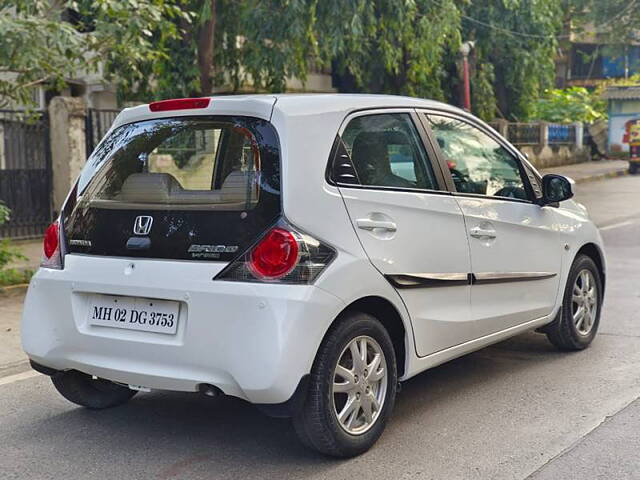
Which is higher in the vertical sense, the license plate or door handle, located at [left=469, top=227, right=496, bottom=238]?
door handle, located at [left=469, top=227, right=496, bottom=238]

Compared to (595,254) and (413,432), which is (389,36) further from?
(413,432)

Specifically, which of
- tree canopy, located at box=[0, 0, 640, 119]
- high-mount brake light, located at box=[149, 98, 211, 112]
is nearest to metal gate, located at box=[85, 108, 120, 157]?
tree canopy, located at box=[0, 0, 640, 119]

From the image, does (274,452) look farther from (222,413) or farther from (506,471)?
(506,471)

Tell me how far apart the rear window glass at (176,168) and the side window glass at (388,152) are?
55 centimetres

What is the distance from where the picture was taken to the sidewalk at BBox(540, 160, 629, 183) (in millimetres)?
26842

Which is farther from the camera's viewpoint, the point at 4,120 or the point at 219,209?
the point at 4,120

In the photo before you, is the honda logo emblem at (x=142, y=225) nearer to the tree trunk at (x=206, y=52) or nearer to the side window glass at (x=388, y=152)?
the side window glass at (x=388, y=152)

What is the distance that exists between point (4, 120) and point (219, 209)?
1003 cm

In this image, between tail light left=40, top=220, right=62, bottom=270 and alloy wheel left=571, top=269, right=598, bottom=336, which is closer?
tail light left=40, top=220, right=62, bottom=270

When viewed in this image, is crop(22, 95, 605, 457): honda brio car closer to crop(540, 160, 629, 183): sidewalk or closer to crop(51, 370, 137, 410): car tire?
crop(51, 370, 137, 410): car tire

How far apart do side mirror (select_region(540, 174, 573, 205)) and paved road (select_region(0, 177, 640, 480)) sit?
109 cm

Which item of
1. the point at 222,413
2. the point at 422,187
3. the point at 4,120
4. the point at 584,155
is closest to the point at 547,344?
the point at 422,187

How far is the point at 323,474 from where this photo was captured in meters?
3.97

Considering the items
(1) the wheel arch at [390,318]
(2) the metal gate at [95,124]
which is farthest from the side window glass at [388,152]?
(2) the metal gate at [95,124]
